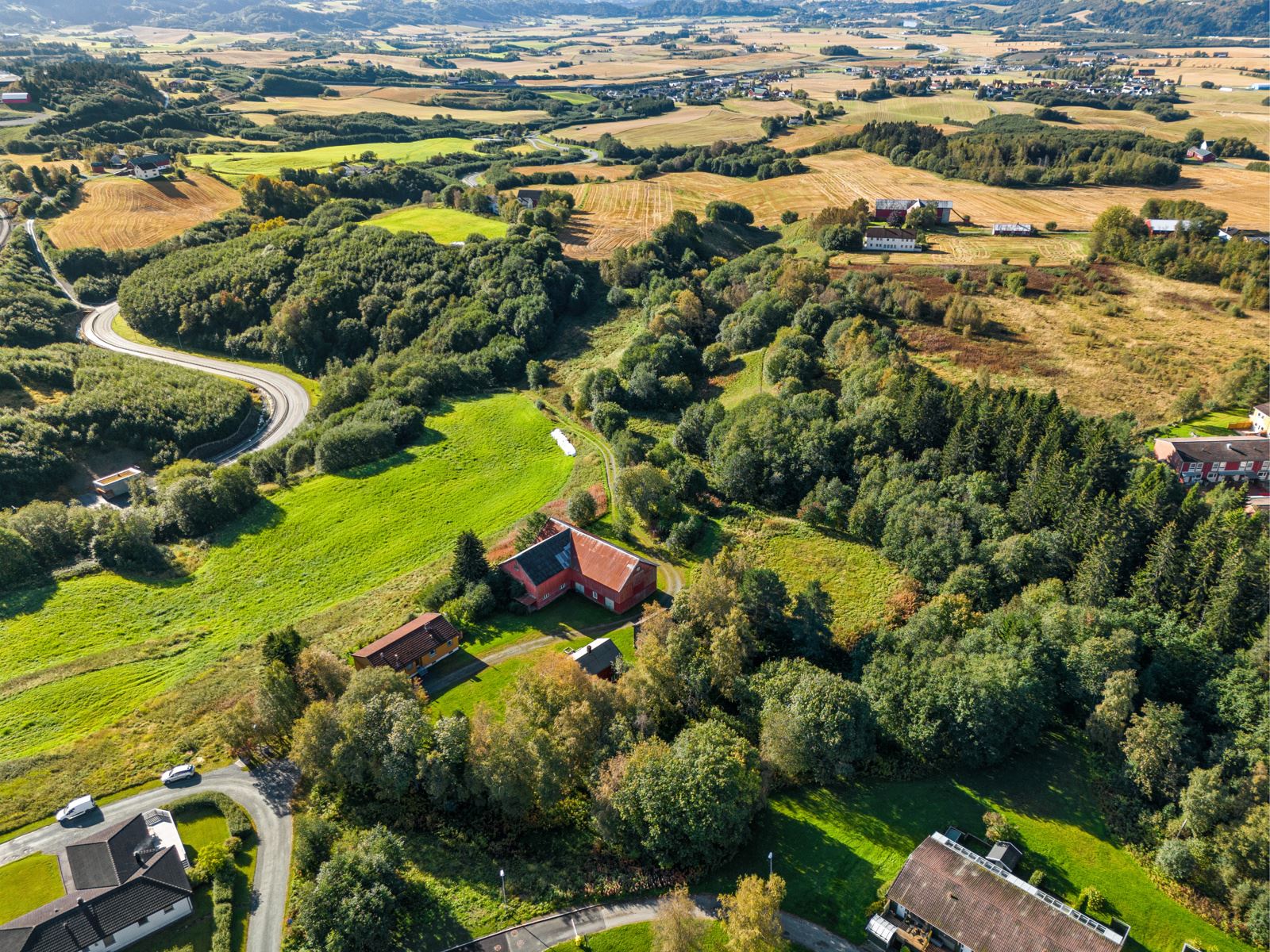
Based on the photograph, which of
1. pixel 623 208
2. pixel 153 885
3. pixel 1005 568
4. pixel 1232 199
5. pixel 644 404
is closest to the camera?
pixel 153 885

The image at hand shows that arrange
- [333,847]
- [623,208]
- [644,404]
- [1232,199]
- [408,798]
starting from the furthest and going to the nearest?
[623,208] → [1232,199] → [644,404] → [408,798] → [333,847]

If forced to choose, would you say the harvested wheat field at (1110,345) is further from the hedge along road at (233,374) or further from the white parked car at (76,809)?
the hedge along road at (233,374)

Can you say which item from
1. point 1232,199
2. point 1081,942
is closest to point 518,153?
point 1232,199

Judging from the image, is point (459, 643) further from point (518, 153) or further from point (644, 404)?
point (518, 153)

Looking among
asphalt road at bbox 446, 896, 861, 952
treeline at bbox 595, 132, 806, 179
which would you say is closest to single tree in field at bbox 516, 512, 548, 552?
asphalt road at bbox 446, 896, 861, 952

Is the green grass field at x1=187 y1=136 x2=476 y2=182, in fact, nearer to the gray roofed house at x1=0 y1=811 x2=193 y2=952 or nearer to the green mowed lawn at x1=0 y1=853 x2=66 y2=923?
the green mowed lawn at x1=0 y1=853 x2=66 y2=923
